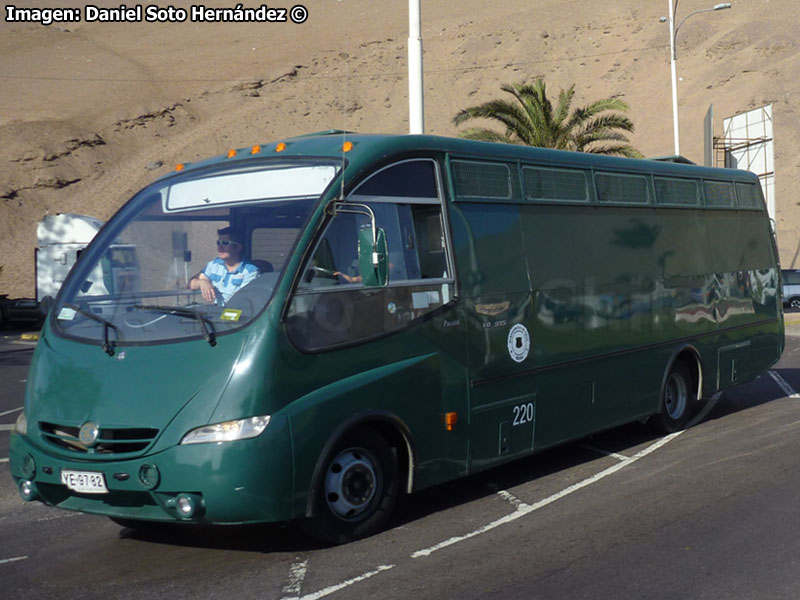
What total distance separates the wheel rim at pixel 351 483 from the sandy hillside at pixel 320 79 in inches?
1888

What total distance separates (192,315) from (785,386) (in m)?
10.8

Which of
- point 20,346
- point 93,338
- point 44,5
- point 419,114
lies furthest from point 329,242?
point 44,5

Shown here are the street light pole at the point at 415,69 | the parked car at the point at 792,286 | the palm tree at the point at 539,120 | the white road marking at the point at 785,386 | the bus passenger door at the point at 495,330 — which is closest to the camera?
the bus passenger door at the point at 495,330

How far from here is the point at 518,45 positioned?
9262 centimetres

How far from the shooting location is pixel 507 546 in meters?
6.47

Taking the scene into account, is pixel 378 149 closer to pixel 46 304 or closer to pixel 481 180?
pixel 481 180

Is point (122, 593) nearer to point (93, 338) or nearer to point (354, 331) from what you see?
point (93, 338)

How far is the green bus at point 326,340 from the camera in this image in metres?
6.06

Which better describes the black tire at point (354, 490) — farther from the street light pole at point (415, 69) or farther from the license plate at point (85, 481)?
the street light pole at point (415, 69)

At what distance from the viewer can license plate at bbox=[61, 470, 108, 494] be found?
612 cm

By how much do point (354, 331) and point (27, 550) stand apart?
2683 mm

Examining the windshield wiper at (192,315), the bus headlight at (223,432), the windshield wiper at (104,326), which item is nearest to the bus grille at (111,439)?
the bus headlight at (223,432)

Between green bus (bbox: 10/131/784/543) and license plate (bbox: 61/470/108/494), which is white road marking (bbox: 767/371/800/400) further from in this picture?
license plate (bbox: 61/470/108/494)

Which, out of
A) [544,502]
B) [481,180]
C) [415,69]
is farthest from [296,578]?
[415,69]
